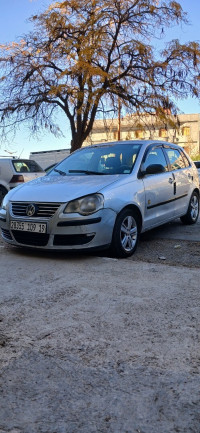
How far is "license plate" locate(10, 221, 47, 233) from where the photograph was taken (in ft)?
15.1

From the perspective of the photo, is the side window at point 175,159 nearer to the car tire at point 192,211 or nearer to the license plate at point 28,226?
the car tire at point 192,211

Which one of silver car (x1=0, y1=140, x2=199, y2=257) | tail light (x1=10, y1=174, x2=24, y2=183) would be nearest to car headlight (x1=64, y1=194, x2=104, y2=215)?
silver car (x1=0, y1=140, x2=199, y2=257)

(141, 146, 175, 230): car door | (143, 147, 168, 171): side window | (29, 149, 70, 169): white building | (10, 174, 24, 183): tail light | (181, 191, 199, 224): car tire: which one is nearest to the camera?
(141, 146, 175, 230): car door

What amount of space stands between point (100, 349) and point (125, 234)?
245 cm

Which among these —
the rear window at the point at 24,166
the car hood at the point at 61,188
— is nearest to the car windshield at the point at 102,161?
the car hood at the point at 61,188

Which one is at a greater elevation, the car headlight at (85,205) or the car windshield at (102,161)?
the car windshield at (102,161)

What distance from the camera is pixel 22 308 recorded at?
3184 millimetres

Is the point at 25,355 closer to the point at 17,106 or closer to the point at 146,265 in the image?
the point at 146,265

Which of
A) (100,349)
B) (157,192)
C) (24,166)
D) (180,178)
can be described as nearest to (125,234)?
(157,192)

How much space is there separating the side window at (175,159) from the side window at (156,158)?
0.86 ft

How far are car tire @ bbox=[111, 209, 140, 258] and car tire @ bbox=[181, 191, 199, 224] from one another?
7.03ft

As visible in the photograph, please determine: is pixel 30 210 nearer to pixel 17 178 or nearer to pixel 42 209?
pixel 42 209

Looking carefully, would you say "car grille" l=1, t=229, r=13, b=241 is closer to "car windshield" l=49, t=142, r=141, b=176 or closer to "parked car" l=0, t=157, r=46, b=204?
"car windshield" l=49, t=142, r=141, b=176

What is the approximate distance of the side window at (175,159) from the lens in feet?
21.1
